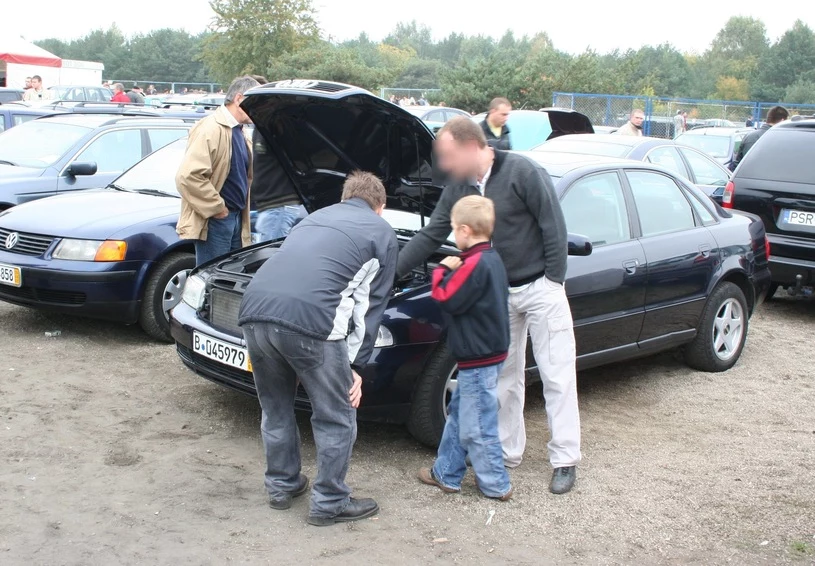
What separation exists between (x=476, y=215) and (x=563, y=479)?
4.58 feet

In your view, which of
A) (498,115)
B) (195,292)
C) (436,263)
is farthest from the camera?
(498,115)

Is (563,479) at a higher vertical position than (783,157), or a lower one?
lower

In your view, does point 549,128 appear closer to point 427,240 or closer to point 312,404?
point 427,240

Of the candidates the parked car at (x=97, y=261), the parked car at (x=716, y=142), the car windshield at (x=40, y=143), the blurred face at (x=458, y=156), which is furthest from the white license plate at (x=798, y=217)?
the parked car at (x=716, y=142)

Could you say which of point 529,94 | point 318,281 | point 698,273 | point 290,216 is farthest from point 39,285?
point 529,94

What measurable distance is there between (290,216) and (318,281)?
3.54 metres

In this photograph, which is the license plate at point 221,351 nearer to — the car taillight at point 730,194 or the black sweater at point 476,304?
the black sweater at point 476,304

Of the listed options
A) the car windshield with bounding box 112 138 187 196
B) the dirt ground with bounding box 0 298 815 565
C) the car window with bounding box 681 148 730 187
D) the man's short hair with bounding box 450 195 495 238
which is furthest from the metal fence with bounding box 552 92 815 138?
the man's short hair with bounding box 450 195 495 238

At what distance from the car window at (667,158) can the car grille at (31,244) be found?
6.19 metres

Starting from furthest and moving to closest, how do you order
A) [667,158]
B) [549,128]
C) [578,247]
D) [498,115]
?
1. [549,128]
2. [667,158]
3. [498,115]
4. [578,247]

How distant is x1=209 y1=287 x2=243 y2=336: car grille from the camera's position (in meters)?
4.70

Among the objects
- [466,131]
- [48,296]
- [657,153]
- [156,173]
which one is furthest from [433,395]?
[657,153]

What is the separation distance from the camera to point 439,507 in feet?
13.3

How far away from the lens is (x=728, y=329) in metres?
6.41
